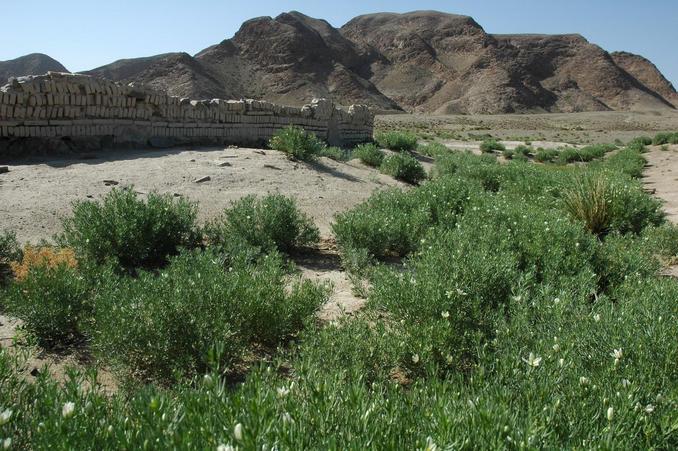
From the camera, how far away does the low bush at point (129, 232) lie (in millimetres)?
6406

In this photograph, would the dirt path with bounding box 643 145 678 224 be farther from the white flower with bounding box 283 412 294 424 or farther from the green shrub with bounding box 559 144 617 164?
the white flower with bounding box 283 412 294 424

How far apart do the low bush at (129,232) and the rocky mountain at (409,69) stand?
61.5 meters

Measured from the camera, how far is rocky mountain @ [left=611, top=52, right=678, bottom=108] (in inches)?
4564

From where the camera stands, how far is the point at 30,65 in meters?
85.9

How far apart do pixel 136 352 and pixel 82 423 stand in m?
1.57

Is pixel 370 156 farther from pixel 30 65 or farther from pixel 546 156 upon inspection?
pixel 30 65

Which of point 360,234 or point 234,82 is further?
point 234,82

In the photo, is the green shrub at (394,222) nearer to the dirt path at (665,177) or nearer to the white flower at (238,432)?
the white flower at (238,432)

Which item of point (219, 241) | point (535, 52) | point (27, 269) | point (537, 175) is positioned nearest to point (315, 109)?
point (537, 175)

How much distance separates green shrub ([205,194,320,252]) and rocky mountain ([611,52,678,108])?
122 metres

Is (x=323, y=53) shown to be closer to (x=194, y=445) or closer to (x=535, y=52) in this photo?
(x=535, y=52)

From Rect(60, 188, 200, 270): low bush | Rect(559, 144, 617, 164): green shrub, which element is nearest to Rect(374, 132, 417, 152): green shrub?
Rect(559, 144, 617, 164): green shrub

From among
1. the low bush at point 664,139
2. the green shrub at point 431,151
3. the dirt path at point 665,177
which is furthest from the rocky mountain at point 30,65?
the dirt path at point 665,177

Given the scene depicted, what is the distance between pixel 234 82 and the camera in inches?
3250
